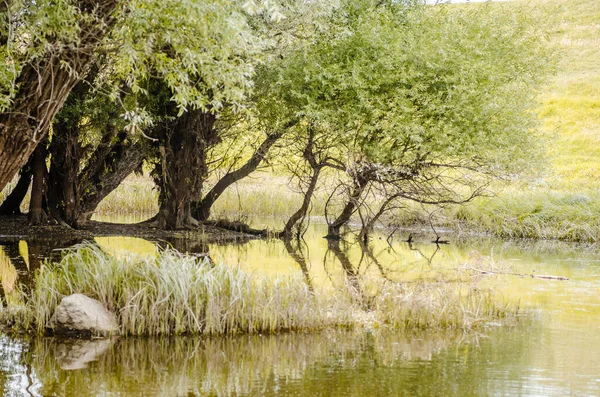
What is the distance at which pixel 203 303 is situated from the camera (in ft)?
35.4

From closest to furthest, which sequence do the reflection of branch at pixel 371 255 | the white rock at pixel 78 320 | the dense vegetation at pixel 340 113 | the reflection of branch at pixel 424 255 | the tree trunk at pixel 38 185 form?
the white rock at pixel 78 320 → the reflection of branch at pixel 371 255 → the reflection of branch at pixel 424 255 → the dense vegetation at pixel 340 113 → the tree trunk at pixel 38 185

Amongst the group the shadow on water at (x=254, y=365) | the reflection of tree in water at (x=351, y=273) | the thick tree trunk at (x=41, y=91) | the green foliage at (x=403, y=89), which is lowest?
the shadow on water at (x=254, y=365)

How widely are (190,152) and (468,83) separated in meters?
9.06

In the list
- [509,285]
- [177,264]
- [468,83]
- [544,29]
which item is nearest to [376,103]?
[468,83]

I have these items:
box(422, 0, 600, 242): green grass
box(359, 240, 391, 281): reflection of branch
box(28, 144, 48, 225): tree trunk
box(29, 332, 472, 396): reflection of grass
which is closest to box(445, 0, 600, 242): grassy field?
box(422, 0, 600, 242): green grass

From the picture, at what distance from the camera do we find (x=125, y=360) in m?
9.27

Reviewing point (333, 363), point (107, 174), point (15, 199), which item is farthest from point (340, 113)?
point (333, 363)

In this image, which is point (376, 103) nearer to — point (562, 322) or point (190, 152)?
point (190, 152)

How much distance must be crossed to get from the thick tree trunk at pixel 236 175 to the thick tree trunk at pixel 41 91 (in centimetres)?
1228

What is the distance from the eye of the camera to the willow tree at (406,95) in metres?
21.5

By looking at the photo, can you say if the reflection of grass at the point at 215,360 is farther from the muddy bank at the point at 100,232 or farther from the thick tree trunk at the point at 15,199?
the thick tree trunk at the point at 15,199

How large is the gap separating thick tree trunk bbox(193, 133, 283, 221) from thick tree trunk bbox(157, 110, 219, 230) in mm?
1154

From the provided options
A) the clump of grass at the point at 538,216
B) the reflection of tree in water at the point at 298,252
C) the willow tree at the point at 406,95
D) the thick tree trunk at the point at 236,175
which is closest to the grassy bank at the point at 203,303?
the reflection of tree in water at the point at 298,252

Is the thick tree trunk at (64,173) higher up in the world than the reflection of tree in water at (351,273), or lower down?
higher up
